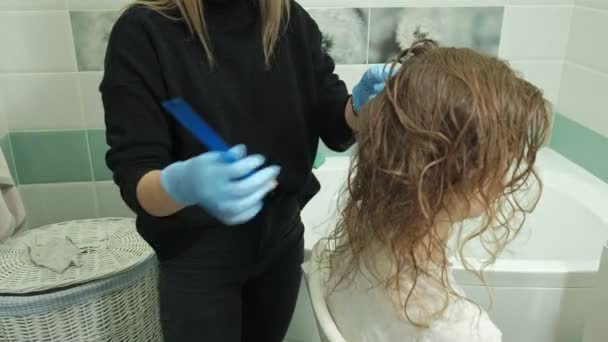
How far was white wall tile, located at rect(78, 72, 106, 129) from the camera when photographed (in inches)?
61.3

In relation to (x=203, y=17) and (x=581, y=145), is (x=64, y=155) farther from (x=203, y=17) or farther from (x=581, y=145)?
(x=581, y=145)

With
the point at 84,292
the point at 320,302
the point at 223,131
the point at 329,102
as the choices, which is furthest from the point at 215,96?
the point at 84,292

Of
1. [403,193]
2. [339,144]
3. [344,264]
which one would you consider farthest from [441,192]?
[339,144]

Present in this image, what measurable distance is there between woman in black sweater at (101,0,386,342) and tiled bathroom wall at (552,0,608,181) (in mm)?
1006

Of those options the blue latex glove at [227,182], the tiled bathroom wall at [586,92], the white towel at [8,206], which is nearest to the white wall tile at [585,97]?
the tiled bathroom wall at [586,92]

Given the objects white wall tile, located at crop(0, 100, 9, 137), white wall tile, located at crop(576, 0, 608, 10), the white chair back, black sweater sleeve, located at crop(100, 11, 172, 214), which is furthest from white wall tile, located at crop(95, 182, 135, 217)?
white wall tile, located at crop(576, 0, 608, 10)

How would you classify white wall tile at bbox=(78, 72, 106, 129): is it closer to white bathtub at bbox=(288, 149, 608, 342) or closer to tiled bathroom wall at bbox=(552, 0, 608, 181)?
white bathtub at bbox=(288, 149, 608, 342)

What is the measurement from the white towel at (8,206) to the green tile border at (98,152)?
30 centimetres

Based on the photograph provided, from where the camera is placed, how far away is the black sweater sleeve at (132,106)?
81 cm

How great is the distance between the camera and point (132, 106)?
809mm

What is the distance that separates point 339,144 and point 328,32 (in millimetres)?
718

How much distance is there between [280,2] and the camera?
0.92 m

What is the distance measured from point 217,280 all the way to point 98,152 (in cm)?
89

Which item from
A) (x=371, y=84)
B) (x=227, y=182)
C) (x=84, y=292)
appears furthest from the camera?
(x=84, y=292)
